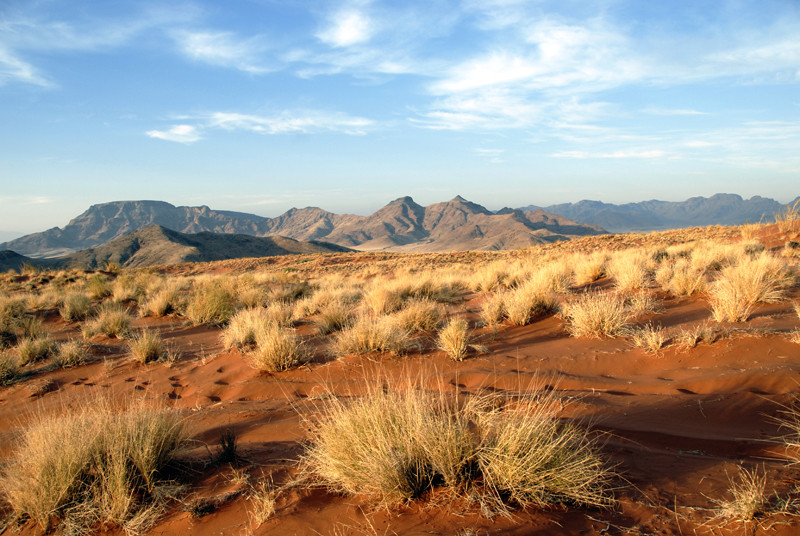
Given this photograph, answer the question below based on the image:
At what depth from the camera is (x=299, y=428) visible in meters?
4.78

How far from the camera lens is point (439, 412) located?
3688mm

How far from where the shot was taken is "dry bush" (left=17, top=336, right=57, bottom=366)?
869 cm

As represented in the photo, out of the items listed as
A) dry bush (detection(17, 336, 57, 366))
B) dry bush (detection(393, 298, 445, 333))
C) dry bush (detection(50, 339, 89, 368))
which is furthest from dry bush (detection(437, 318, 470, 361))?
dry bush (detection(17, 336, 57, 366))

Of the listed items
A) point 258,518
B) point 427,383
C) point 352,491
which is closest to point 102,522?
point 258,518

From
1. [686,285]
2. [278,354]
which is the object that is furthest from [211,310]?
[686,285]

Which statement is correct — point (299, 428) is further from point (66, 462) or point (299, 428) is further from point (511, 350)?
point (511, 350)

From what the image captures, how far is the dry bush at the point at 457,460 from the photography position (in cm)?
286

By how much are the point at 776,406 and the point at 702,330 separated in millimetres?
2096

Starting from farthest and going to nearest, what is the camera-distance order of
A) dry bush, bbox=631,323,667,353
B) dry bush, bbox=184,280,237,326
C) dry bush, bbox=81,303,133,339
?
dry bush, bbox=184,280,237,326 < dry bush, bbox=81,303,133,339 < dry bush, bbox=631,323,667,353

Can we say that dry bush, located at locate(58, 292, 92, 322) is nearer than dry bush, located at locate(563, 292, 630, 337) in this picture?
No

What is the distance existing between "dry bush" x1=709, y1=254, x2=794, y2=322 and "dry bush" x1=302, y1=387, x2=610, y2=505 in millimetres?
5757

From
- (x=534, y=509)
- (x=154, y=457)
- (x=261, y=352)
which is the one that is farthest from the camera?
(x=261, y=352)

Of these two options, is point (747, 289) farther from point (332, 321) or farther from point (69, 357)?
point (69, 357)

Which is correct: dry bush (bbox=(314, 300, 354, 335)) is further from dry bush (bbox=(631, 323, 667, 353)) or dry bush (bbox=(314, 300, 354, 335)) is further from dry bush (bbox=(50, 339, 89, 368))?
dry bush (bbox=(631, 323, 667, 353))
